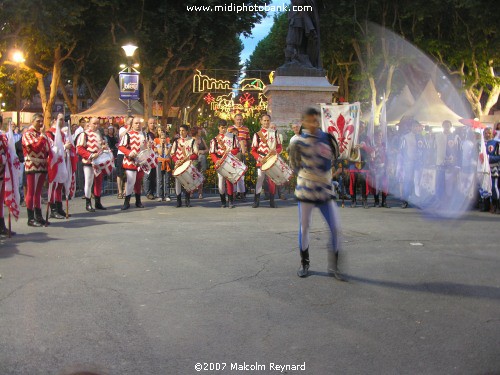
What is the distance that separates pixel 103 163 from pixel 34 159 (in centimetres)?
248

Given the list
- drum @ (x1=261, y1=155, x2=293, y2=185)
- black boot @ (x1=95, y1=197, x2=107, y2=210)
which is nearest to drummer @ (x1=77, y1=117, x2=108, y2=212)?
black boot @ (x1=95, y1=197, x2=107, y2=210)

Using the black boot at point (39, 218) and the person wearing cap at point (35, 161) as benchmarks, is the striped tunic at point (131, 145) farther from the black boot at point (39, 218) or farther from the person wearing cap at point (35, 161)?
the black boot at point (39, 218)

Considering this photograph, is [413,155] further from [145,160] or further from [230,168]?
[145,160]

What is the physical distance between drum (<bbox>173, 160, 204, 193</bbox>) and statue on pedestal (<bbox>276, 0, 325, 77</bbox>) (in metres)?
5.07

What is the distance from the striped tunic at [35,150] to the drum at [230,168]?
4.04 meters

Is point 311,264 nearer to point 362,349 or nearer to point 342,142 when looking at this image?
point 362,349

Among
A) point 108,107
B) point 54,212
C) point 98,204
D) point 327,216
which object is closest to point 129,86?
point 98,204

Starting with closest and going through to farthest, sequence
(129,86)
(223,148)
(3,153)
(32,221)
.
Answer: (3,153)
(32,221)
(223,148)
(129,86)

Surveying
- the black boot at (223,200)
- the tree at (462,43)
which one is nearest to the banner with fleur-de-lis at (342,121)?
the black boot at (223,200)

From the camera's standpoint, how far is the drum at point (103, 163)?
14.2 metres

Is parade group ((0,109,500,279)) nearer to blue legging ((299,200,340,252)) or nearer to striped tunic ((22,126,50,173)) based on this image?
striped tunic ((22,126,50,173))

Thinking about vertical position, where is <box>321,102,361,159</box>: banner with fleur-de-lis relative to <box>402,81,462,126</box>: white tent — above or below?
below

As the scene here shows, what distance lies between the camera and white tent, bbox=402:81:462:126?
1293 inches

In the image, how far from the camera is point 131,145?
14602 millimetres
